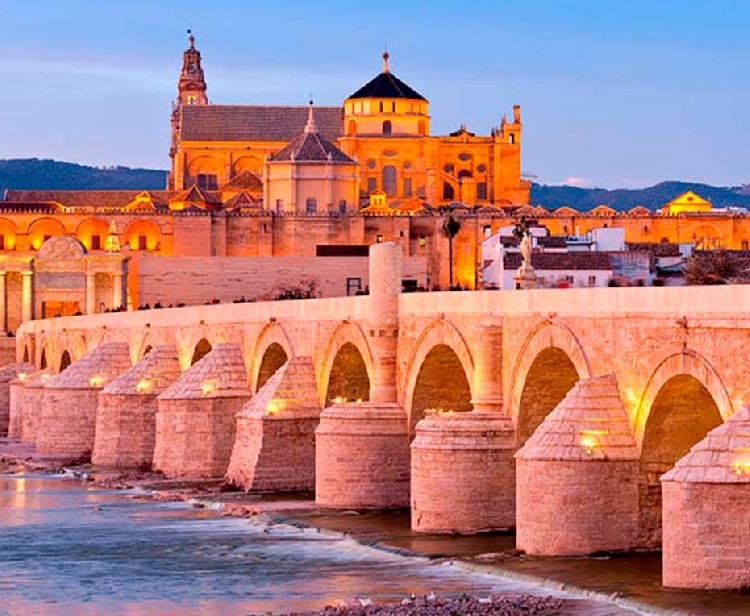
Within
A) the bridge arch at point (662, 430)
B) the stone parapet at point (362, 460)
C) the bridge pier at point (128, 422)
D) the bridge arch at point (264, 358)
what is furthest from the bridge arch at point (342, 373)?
the bridge arch at point (662, 430)

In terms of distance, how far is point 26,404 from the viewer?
61.9m

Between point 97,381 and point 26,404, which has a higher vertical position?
point 97,381

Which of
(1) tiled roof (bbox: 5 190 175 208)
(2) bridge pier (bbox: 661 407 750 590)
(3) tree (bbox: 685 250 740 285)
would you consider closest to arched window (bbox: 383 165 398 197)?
(1) tiled roof (bbox: 5 190 175 208)

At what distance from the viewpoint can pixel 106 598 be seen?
2797cm

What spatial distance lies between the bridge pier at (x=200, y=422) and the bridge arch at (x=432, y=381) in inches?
338

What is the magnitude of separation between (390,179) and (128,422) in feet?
254

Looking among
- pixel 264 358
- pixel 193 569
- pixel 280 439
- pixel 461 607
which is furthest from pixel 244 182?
pixel 461 607

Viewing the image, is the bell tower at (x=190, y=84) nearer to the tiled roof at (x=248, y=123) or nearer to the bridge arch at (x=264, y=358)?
the tiled roof at (x=248, y=123)

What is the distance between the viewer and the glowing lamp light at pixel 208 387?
44969mm

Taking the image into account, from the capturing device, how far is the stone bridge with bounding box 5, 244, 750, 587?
83.2 feet

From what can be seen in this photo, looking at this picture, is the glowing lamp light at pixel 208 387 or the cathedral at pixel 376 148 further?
the cathedral at pixel 376 148

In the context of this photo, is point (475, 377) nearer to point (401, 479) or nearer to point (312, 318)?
point (401, 479)

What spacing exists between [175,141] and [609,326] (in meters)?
118

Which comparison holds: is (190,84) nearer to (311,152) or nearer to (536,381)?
(311,152)
